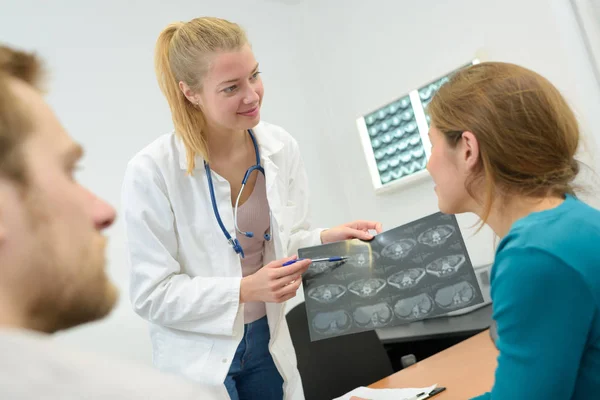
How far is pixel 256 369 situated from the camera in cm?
163

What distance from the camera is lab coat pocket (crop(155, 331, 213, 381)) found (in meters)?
1.53

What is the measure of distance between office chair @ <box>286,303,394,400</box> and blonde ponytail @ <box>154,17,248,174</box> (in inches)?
32.3

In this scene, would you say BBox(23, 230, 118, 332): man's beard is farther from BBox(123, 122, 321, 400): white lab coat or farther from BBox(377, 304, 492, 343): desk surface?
BBox(377, 304, 492, 343): desk surface

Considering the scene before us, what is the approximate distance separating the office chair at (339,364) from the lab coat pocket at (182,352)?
533 mm

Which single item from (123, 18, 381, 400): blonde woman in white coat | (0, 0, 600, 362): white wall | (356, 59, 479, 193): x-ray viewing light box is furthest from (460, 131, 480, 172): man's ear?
(356, 59, 479, 193): x-ray viewing light box

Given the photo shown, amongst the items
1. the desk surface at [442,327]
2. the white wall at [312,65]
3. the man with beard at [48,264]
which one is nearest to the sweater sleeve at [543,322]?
the man with beard at [48,264]

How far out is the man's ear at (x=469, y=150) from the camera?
1.08 metres

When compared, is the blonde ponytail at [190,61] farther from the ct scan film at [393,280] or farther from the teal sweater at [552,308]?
the teal sweater at [552,308]

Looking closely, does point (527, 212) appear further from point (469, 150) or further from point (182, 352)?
point (182, 352)

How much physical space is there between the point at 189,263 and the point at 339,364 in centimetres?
70

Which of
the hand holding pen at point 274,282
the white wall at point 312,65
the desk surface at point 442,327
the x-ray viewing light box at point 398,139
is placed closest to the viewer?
the hand holding pen at point 274,282

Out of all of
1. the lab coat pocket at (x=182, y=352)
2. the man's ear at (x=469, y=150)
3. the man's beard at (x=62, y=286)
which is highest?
the man's beard at (x=62, y=286)

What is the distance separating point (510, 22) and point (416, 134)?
68cm

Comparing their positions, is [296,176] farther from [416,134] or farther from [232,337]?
[416,134]
